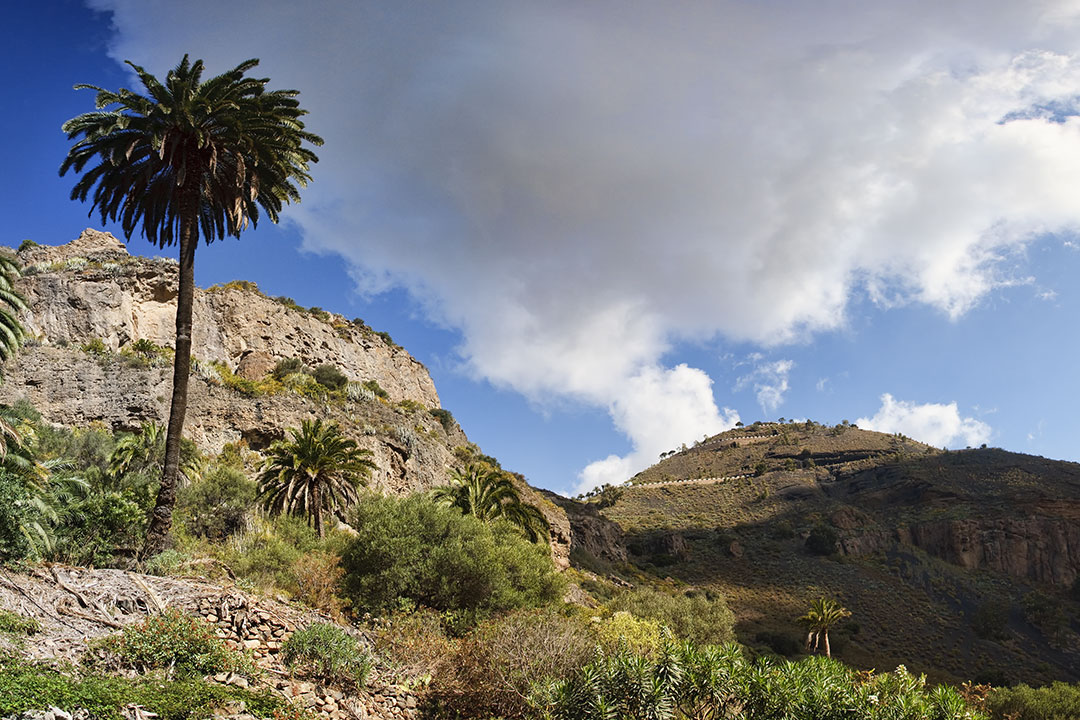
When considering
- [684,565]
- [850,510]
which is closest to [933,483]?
[850,510]

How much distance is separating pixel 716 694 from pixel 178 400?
15.3 m

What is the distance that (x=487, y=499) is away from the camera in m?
30.1

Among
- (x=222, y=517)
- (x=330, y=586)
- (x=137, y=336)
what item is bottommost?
(x=330, y=586)

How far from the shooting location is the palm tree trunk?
629 inches

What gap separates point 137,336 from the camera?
4203 centimetres

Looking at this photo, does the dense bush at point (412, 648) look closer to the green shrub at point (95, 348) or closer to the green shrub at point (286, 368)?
the green shrub at point (95, 348)

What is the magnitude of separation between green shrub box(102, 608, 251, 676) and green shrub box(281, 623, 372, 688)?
1.10m

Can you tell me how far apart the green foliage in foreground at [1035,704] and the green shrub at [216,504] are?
92.3 ft

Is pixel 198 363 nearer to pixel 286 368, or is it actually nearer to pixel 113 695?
pixel 286 368

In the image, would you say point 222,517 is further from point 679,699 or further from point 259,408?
point 679,699

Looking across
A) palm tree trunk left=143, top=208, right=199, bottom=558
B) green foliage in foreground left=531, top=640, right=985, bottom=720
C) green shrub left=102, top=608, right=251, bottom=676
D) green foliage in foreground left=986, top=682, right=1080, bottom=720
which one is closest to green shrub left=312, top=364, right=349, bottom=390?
palm tree trunk left=143, top=208, right=199, bottom=558

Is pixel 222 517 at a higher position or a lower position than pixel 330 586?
higher

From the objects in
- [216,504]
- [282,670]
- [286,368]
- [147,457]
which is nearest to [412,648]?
[282,670]

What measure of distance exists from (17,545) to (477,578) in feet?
37.5
